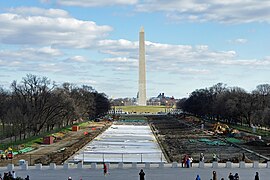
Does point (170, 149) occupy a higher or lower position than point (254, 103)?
lower

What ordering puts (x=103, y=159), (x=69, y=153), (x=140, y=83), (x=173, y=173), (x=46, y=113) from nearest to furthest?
(x=173, y=173), (x=103, y=159), (x=69, y=153), (x=46, y=113), (x=140, y=83)

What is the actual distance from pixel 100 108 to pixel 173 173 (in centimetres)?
10914

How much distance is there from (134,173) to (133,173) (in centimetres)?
8

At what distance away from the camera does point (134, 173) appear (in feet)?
111

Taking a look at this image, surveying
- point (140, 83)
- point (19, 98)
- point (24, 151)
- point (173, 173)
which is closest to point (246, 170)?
point (173, 173)

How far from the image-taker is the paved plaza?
105 feet

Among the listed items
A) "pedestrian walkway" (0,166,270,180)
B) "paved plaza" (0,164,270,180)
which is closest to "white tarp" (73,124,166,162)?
"paved plaza" (0,164,270,180)

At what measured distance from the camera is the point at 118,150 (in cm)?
5147

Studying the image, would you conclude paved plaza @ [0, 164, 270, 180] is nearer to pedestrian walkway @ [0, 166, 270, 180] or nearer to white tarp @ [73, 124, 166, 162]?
pedestrian walkway @ [0, 166, 270, 180]

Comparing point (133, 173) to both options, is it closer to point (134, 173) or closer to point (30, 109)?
point (134, 173)

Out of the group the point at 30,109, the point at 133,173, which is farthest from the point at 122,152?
the point at 30,109

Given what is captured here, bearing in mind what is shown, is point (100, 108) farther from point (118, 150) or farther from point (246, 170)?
point (246, 170)

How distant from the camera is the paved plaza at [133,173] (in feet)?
105

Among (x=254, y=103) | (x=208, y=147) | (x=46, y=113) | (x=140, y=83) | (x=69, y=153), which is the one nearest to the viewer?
(x=69, y=153)
